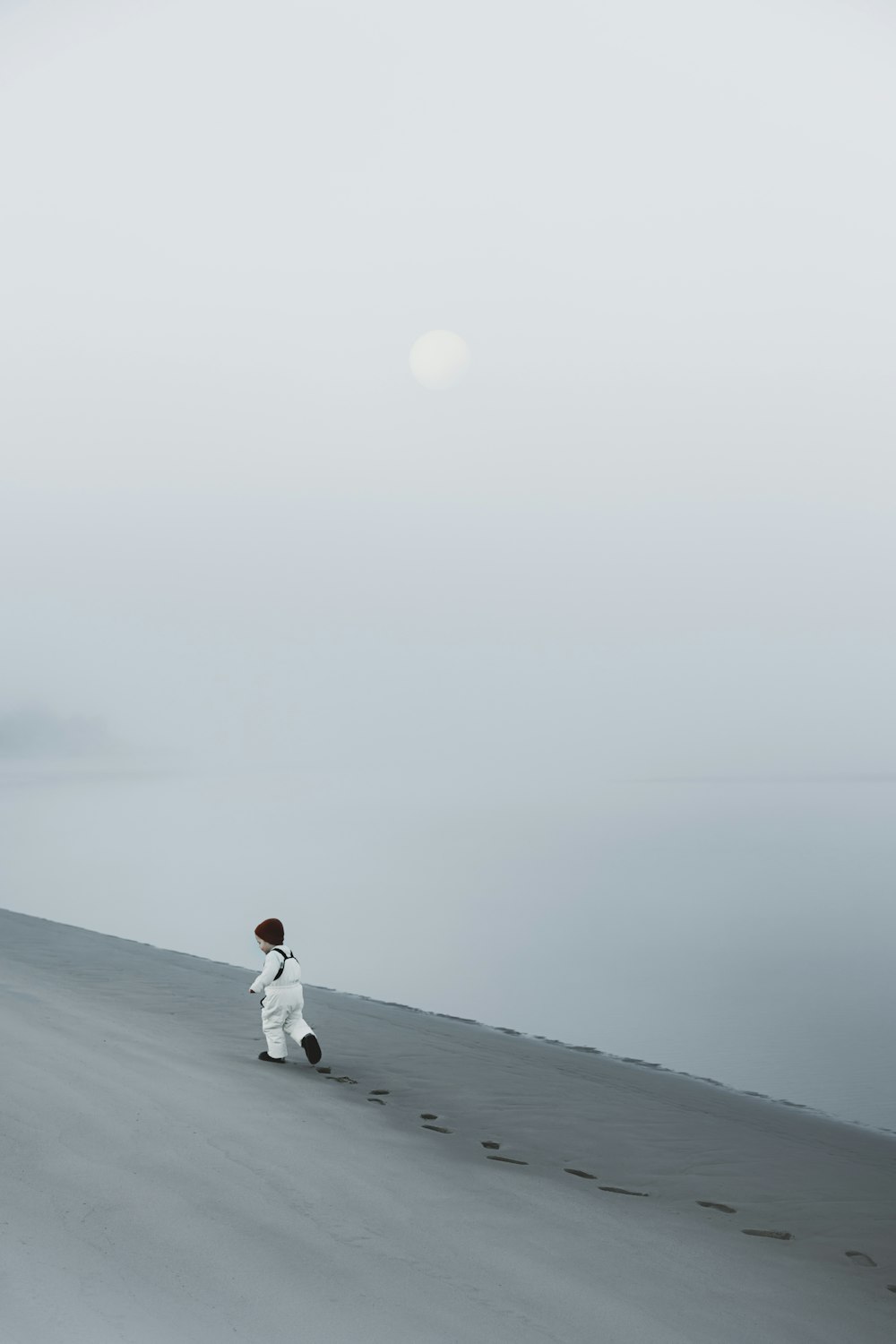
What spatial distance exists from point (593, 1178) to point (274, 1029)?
129 inches

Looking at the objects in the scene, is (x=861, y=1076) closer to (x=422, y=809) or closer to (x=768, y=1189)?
(x=768, y=1189)

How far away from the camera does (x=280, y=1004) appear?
8.95m

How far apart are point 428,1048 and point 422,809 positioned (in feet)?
219

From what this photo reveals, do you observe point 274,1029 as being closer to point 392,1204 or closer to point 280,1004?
point 280,1004

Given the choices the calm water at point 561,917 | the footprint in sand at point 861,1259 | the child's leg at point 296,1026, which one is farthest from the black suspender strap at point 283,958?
the calm water at point 561,917

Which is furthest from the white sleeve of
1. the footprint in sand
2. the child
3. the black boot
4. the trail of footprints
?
the footprint in sand

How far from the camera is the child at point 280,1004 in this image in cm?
883

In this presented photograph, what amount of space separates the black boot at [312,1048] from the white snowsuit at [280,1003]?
0.17 ft

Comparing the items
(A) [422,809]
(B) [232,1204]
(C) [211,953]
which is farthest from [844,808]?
(B) [232,1204]

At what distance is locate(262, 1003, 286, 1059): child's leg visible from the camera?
8.83 metres

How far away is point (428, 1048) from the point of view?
35.5ft

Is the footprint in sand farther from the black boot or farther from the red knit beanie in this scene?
the red knit beanie

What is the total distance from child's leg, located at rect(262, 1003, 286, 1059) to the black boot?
188 mm

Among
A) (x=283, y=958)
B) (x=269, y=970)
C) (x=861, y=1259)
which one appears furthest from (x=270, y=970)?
(x=861, y=1259)
